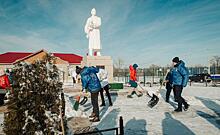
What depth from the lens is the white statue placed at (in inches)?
638

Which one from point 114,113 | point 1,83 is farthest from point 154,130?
point 1,83

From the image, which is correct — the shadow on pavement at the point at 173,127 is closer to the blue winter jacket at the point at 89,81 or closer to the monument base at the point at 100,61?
the blue winter jacket at the point at 89,81

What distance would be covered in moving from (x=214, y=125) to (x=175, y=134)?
1.47m

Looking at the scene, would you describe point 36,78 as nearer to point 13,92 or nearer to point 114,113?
point 13,92

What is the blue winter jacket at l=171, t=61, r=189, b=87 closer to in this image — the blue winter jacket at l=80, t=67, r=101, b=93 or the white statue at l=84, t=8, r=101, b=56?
the blue winter jacket at l=80, t=67, r=101, b=93

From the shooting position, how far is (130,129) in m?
5.38

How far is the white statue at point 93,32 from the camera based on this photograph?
16.2m

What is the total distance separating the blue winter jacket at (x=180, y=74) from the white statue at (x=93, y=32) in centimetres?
969

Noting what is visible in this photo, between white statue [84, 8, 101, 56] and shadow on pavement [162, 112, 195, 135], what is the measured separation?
1071 cm

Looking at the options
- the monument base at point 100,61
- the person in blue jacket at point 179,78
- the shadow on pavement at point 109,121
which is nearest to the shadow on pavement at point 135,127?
the shadow on pavement at point 109,121

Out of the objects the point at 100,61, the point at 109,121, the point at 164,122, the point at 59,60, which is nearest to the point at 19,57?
the point at 59,60

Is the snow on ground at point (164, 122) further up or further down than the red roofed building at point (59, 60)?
further down

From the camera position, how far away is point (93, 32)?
16531 mm

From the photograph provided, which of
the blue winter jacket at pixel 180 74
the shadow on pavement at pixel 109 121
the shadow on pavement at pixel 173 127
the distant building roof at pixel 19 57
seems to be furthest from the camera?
the distant building roof at pixel 19 57
